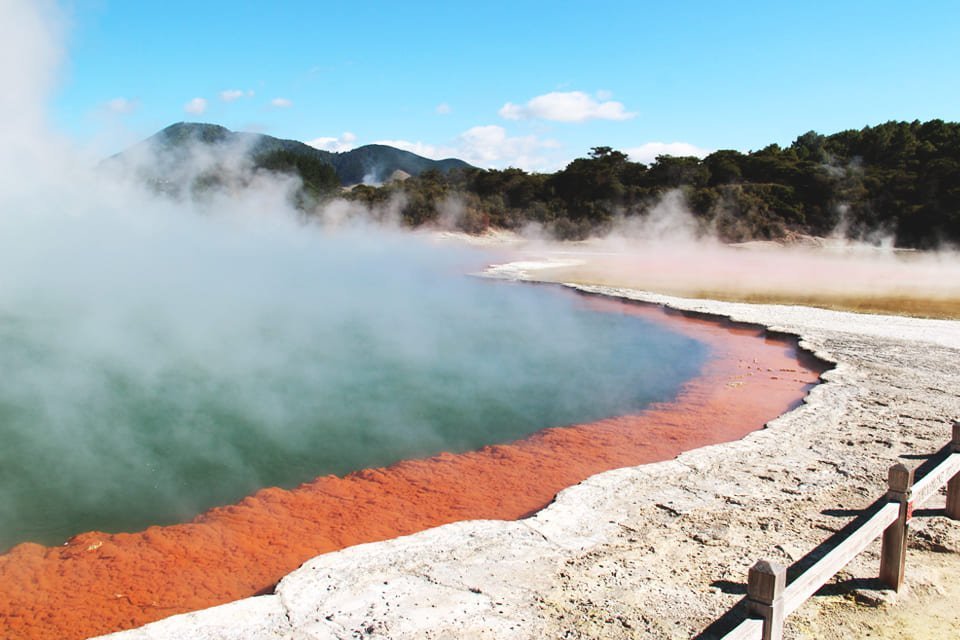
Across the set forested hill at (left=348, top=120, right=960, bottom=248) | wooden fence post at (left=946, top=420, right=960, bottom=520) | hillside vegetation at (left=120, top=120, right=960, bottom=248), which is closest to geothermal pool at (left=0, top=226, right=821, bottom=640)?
wooden fence post at (left=946, top=420, right=960, bottom=520)

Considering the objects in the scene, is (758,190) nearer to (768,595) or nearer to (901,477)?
(901,477)

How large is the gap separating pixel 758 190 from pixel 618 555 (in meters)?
30.1

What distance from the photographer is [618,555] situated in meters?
3.23

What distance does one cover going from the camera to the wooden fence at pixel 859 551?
2.11 meters

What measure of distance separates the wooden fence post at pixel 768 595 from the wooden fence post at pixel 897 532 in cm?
96

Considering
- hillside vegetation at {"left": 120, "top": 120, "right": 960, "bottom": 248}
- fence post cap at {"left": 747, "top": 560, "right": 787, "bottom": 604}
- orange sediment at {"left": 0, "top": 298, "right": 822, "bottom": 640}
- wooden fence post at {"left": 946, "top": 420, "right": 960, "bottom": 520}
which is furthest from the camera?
hillside vegetation at {"left": 120, "top": 120, "right": 960, "bottom": 248}

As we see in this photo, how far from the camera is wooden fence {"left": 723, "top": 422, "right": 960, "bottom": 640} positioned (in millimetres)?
2113

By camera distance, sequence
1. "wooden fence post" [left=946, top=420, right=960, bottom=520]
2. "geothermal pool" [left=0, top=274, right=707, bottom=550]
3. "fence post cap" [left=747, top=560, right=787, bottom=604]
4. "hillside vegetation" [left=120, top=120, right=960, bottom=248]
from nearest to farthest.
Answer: "fence post cap" [left=747, top=560, right=787, bottom=604]
"wooden fence post" [left=946, top=420, right=960, bottom=520]
"geothermal pool" [left=0, top=274, right=707, bottom=550]
"hillside vegetation" [left=120, top=120, right=960, bottom=248]

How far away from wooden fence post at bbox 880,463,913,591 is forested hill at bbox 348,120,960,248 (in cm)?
2614

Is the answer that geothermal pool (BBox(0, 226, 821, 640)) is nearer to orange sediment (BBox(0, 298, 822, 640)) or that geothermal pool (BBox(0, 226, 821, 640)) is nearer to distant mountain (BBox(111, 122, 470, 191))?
orange sediment (BBox(0, 298, 822, 640))

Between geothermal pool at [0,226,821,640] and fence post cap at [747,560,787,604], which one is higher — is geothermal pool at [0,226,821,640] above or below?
below

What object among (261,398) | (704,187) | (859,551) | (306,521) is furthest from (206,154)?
(859,551)

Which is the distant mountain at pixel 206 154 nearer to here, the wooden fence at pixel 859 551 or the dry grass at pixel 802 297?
the dry grass at pixel 802 297

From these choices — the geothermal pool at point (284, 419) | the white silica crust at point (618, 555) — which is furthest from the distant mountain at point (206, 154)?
the white silica crust at point (618, 555)
